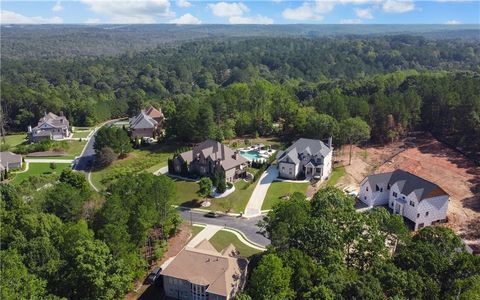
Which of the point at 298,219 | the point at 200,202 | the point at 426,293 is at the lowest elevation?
the point at 200,202

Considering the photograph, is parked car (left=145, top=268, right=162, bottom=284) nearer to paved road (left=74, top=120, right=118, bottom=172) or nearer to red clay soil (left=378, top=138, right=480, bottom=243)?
red clay soil (left=378, top=138, right=480, bottom=243)

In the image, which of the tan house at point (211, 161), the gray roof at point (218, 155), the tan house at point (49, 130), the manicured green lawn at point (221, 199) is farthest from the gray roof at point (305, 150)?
the tan house at point (49, 130)

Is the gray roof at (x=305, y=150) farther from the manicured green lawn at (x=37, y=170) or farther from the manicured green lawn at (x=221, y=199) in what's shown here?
the manicured green lawn at (x=37, y=170)

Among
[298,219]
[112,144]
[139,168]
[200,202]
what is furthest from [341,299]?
[112,144]

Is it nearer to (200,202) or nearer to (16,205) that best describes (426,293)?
(200,202)

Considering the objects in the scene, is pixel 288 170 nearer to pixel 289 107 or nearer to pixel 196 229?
pixel 196 229

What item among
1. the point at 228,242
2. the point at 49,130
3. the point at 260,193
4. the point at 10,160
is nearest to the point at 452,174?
the point at 260,193
